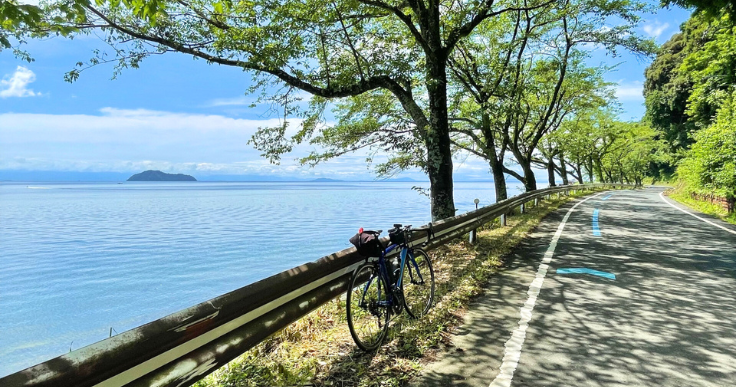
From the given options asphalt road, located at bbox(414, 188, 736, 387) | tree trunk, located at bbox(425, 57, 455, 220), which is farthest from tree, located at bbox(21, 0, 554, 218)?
asphalt road, located at bbox(414, 188, 736, 387)

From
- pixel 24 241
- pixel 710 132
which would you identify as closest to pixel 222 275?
pixel 24 241

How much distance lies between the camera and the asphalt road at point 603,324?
359 cm

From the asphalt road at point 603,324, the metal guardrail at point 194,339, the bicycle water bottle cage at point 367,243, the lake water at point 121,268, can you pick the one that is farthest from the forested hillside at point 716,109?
the lake water at point 121,268

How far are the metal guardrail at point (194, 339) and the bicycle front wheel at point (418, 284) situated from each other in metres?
1.24

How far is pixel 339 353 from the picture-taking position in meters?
4.04

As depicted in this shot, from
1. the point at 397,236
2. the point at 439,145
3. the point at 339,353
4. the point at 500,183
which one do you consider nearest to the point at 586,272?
the point at 397,236

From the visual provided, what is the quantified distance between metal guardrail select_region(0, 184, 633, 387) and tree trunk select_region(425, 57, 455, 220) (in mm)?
A: 6218

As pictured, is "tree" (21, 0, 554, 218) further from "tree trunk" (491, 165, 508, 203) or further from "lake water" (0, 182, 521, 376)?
"tree trunk" (491, 165, 508, 203)

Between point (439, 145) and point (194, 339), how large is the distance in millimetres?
8161

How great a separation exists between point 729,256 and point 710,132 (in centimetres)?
1187

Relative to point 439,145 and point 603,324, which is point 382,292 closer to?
point 603,324

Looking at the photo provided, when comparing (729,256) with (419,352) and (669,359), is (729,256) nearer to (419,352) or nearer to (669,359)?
(669,359)

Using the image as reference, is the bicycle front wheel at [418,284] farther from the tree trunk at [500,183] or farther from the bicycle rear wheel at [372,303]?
the tree trunk at [500,183]

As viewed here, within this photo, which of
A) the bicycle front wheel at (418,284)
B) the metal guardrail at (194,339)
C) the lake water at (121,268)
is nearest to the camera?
the metal guardrail at (194,339)
